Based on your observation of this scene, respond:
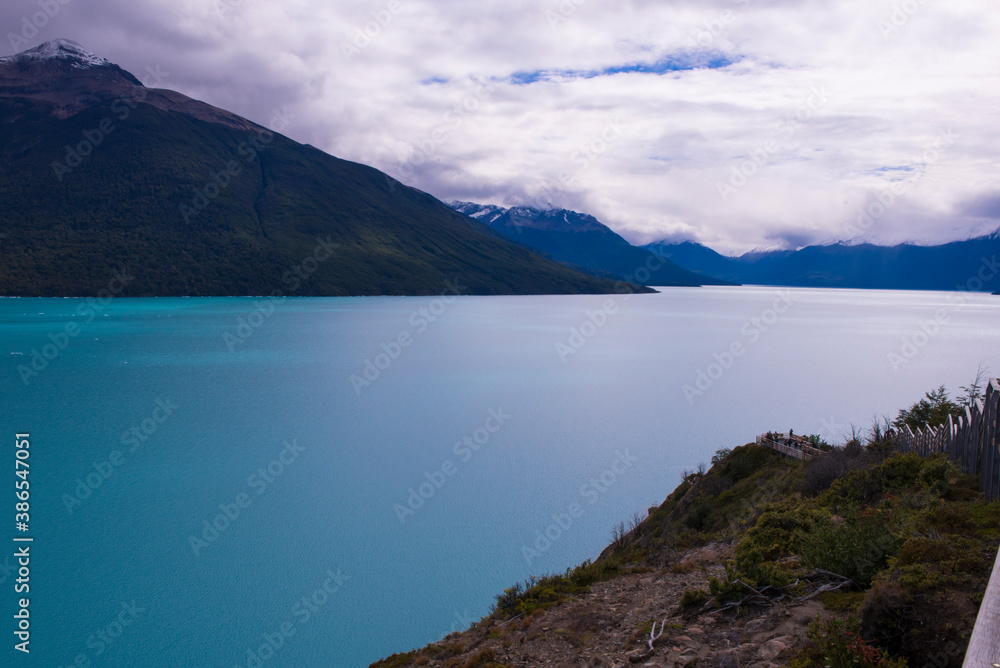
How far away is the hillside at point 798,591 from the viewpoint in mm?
5246

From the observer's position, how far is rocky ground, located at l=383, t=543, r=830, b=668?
6895mm

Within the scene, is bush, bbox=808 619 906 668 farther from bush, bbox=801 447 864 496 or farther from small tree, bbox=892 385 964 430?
small tree, bbox=892 385 964 430

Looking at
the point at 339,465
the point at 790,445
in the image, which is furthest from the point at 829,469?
the point at 339,465

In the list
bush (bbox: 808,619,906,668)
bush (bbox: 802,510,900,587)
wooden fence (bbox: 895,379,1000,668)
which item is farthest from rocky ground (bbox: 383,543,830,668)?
wooden fence (bbox: 895,379,1000,668)

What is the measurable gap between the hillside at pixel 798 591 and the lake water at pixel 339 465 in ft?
24.3

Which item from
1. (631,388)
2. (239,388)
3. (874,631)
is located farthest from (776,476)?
(239,388)

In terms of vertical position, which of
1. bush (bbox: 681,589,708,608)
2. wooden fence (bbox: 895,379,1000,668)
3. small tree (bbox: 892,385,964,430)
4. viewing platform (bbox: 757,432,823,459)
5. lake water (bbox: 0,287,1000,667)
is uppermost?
wooden fence (bbox: 895,379,1000,668)

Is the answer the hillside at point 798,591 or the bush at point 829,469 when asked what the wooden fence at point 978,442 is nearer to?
the hillside at point 798,591

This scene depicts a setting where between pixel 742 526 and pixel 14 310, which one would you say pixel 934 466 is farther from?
pixel 14 310

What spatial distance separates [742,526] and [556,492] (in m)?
14.3

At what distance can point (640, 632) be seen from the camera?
27.1 feet

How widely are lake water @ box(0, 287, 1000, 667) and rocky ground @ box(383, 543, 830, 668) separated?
7277 mm

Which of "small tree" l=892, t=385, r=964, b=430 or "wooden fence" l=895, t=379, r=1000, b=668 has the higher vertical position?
"wooden fence" l=895, t=379, r=1000, b=668

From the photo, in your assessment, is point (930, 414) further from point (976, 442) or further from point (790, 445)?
point (976, 442)
